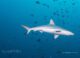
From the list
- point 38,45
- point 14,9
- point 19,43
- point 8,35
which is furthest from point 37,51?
point 14,9

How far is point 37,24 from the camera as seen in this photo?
2525 mm

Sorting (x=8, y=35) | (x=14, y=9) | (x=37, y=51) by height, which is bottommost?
(x=37, y=51)

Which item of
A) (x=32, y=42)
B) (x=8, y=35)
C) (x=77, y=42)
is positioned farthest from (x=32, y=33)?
(x=77, y=42)

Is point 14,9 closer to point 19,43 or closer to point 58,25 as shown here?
point 19,43

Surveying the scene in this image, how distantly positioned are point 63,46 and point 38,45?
1.02 feet

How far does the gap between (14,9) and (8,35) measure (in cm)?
31

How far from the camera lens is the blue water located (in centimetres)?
249

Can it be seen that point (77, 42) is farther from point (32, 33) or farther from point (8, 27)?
point (8, 27)

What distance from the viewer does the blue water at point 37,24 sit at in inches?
98.0

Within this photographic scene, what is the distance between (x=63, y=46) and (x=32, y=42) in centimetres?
39

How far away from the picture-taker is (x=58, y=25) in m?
2.56

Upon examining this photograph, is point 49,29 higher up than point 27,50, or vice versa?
point 49,29

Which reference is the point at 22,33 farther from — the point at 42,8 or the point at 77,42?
the point at 77,42

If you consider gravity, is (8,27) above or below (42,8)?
below
